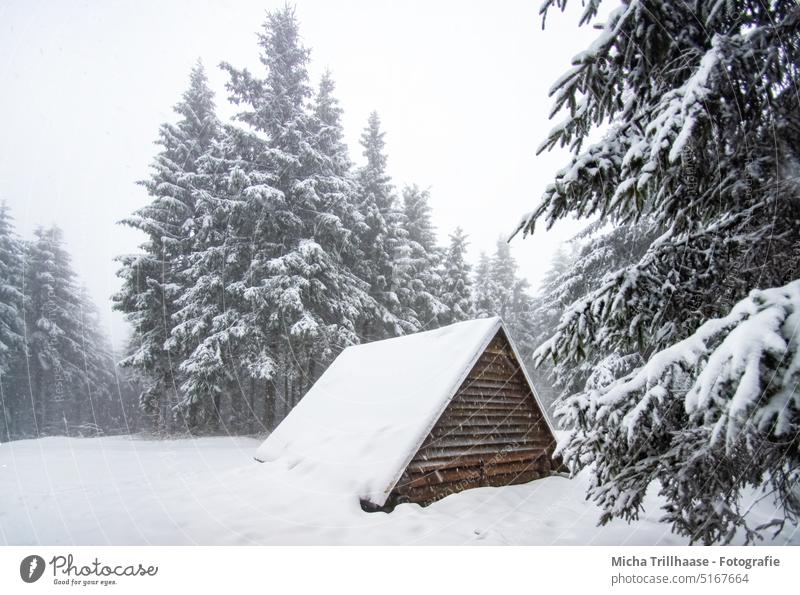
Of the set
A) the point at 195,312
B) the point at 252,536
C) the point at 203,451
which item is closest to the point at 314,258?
the point at 195,312

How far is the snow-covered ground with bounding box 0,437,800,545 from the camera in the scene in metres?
4.57

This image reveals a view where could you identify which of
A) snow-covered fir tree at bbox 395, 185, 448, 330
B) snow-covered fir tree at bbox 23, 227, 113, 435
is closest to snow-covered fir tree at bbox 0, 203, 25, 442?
snow-covered fir tree at bbox 23, 227, 113, 435

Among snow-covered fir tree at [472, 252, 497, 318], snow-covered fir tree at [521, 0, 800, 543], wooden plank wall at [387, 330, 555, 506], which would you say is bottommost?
wooden plank wall at [387, 330, 555, 506]

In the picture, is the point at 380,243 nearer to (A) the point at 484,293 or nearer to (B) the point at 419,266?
(B) the point at 419,266

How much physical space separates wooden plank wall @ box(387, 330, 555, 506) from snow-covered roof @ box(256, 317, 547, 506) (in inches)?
17.3

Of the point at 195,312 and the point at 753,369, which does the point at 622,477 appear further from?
the point at 195,312

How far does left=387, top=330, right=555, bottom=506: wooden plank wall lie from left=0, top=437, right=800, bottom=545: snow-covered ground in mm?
314

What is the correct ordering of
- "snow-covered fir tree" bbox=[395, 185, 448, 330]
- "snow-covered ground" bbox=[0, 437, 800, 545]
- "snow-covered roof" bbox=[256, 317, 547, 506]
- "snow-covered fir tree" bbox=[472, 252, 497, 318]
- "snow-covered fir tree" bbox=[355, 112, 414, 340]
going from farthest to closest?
"snow-covered fir tree" bbox=[472, 252, 497, 318], "snow-covered fir tree" bbox=[395, 185, 448, 330], "snow-covered fir tree" bbox=[355, 112, 414, 340], "snow-covered roof" bbox=[256, 317, 547, 506], "snow-covered ground" bbox=[0, 437, 800, 545]

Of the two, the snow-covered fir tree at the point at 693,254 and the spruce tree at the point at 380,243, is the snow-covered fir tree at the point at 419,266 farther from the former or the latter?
the snow-covered fir tree at the point at 693,254

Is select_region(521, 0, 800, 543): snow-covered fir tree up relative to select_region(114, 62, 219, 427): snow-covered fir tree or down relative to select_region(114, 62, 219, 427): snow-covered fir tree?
down

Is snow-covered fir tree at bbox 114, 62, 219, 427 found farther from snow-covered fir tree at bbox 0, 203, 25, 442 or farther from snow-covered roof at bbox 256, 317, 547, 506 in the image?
snow-covered roof at bbox 256, 317, 547, 506

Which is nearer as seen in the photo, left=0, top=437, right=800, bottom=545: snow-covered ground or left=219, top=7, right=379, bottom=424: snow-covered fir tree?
left=0, top=437, right=800, bottom=545: snow-covered ground

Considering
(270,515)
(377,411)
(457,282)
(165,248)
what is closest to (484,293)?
(457,282)

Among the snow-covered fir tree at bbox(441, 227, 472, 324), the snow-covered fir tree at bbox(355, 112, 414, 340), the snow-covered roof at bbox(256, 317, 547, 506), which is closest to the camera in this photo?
the snow-covered roof at bbox(256, 317, 547, 506)
